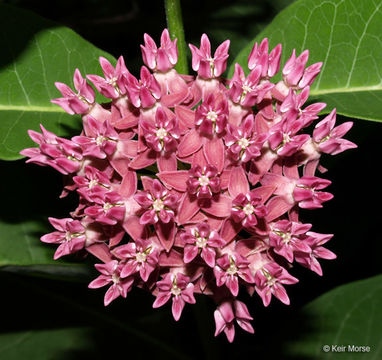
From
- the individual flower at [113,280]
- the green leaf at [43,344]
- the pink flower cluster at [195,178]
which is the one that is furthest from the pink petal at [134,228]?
the green leaf at [43,344]

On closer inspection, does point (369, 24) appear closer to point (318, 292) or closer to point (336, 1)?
point (336, 1)

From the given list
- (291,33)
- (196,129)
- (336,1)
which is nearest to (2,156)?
(196,129)

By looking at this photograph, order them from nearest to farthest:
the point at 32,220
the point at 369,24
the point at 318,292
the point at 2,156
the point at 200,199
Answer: the point at 200,199 < the point at 2,156 < the point at 369,24 < the point at 32,220 < the point at 318,292

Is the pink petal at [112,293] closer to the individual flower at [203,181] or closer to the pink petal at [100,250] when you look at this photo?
the pink petal at [100,250]

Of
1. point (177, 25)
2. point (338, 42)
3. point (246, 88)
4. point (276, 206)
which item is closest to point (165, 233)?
point (276, 206)

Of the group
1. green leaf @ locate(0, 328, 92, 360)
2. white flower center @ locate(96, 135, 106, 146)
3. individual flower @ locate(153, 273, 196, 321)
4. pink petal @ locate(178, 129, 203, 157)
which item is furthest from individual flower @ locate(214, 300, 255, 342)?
green leaf @ locate(0, 328, 92, 360)

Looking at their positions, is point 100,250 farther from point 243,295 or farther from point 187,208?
point 243,295
